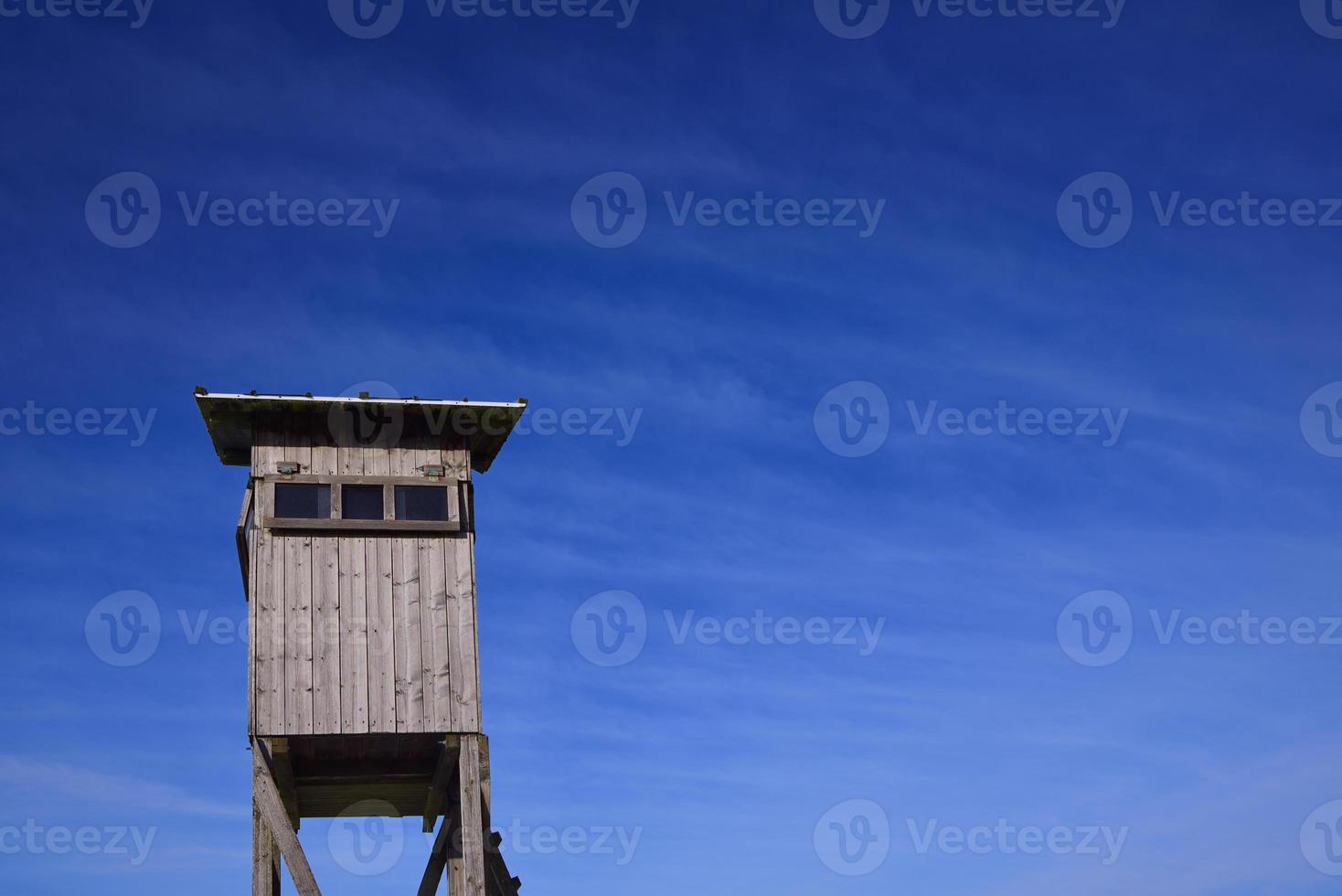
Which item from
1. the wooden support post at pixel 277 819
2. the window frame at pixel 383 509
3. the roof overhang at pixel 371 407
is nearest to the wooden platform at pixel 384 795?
the wooden support post at pixel 277 819

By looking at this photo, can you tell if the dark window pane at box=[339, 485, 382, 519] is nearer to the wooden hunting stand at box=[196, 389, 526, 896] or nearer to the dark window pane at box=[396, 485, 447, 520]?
the wooden hunting stand at box=[196, 389, 526, 896]

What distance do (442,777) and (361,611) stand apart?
112 inches

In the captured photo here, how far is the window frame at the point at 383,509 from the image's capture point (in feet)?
69.2

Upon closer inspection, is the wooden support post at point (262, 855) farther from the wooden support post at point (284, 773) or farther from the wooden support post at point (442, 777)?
the wooden support post at point (442, 777)

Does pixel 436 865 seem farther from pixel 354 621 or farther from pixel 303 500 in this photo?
pixel 303 500

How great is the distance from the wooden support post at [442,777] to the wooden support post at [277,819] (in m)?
2.35

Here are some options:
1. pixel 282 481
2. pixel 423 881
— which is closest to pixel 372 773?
pixel 423 881

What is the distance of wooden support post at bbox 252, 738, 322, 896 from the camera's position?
19.5 m

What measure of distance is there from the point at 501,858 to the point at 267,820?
4.49m

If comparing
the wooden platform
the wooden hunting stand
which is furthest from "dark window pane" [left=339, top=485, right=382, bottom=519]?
the wooden platform

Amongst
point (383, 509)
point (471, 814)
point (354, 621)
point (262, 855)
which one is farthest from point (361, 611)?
point (262, 855)

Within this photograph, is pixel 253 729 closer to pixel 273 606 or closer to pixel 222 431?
pixel 273 606

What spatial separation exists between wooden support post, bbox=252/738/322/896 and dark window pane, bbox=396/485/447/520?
13.1 ft

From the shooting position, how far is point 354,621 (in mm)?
20766
